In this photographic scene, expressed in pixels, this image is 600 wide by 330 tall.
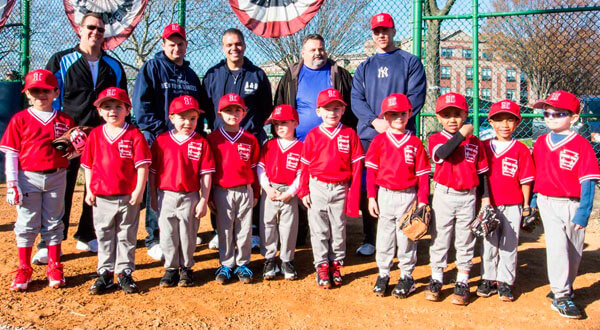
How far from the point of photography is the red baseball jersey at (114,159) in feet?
11.7

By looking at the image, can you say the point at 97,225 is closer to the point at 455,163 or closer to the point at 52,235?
the point at 52,235

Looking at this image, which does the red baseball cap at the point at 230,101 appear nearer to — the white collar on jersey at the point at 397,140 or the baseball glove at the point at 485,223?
the white collar on jersey at the point at 397,140

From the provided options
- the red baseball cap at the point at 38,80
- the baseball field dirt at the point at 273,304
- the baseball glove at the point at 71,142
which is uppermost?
the red baseball cap at the point at 38,80

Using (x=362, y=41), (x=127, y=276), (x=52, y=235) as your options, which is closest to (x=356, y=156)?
(x=127, y=276)

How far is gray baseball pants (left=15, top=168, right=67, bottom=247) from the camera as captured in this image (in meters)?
3.69

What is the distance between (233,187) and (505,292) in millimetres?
2274

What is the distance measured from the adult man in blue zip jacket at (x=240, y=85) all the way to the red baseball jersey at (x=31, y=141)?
55.2 inches

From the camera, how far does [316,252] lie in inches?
154

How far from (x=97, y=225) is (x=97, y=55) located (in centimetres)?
179

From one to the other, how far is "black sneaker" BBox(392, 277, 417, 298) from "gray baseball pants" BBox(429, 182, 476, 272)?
0.22 meters

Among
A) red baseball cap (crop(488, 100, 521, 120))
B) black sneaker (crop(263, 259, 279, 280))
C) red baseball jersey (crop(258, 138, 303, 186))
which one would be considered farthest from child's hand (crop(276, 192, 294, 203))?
red baseball cap (crop(488, 100, 521, 120))

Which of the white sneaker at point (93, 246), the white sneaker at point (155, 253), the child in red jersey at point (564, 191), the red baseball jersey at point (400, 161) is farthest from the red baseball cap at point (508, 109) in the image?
the white sneaker at point (93, 246)

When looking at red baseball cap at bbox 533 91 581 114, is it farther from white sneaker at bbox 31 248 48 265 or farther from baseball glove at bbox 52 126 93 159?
white sneaker at bbox 31 248 48 265

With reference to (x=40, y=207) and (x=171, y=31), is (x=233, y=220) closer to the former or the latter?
(x=40, y=207)
